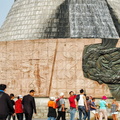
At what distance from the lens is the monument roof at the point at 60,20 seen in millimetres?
25531

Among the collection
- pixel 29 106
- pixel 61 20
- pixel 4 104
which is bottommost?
pixel 29 106

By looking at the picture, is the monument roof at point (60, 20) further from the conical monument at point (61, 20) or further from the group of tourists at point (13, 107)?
the group of tourists at point (13, 107)

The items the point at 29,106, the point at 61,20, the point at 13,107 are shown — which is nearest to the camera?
the point at 13,107

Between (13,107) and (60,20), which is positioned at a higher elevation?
(60,20)

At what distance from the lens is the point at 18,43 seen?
17562 mm

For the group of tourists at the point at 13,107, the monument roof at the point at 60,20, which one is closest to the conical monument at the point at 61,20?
the monument roof at the point at 60,20

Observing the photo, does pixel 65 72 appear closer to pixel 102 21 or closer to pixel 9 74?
pixel 9 74

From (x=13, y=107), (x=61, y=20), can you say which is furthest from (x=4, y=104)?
(x=61, y=20)

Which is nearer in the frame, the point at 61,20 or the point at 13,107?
the point at 13,107

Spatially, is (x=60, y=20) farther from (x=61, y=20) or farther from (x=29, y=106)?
(x=29, y=106)

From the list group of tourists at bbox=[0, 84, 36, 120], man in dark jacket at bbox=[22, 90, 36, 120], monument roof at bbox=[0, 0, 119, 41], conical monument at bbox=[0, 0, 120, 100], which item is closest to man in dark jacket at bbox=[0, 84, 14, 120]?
group of tourists at bbox=[0, 84, 36, 120]

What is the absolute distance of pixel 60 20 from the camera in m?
26.8

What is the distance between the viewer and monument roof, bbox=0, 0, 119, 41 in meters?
25.5

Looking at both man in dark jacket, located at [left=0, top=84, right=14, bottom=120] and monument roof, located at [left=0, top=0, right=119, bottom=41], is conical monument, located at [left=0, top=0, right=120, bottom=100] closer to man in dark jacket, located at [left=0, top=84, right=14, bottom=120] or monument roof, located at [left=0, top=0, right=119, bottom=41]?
monument roof, located at [left=0, top=0, right=119, bottom=41]
